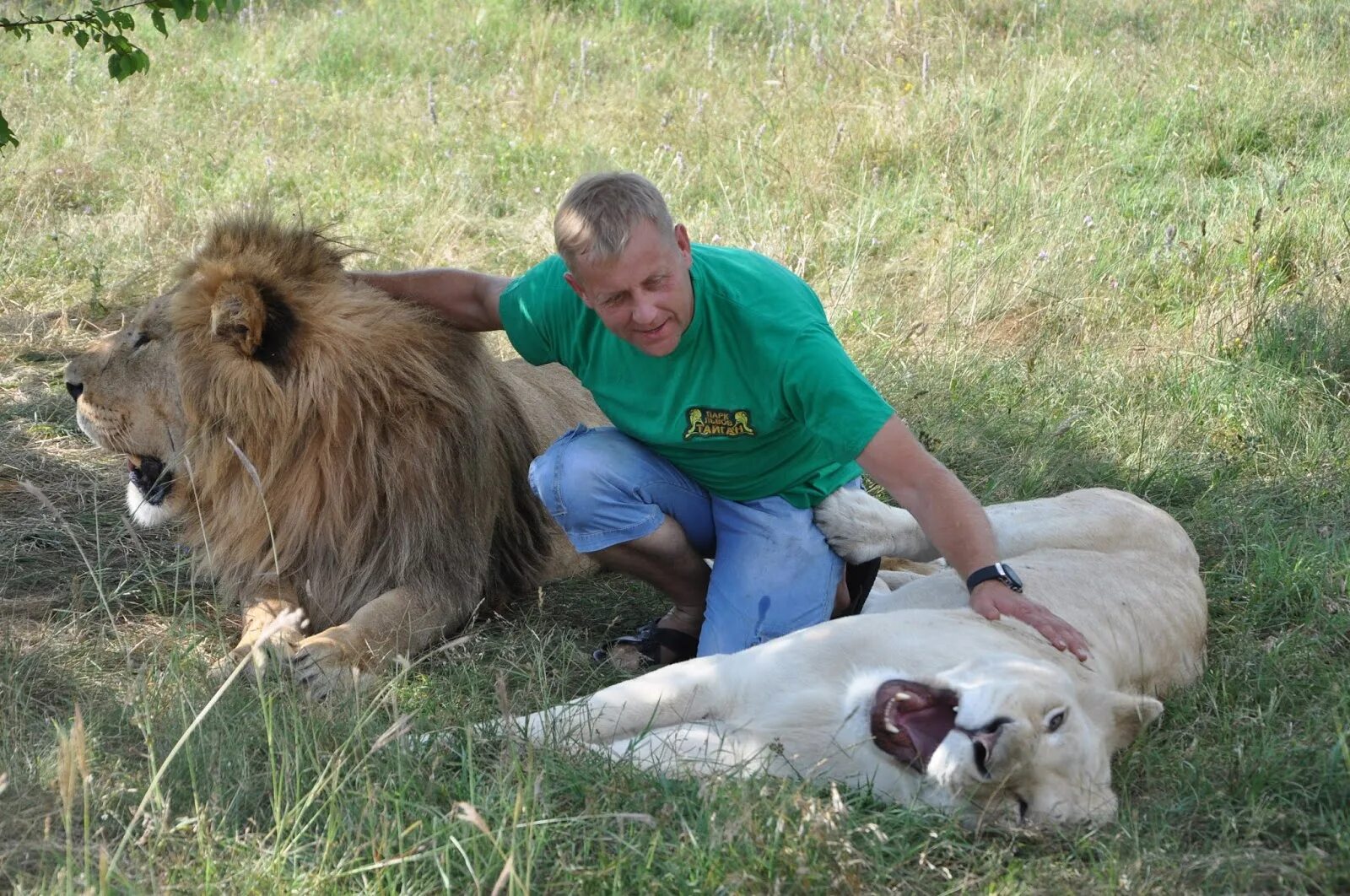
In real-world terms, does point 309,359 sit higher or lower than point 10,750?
higher

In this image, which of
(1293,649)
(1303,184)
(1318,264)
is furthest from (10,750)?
(1303,184)

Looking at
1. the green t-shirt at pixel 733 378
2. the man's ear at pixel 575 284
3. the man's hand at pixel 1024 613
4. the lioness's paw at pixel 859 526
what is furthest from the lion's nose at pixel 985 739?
the man's ear at pixel 575 284

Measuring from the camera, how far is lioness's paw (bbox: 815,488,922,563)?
357 cm

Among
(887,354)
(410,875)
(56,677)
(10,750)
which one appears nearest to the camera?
(410,875)

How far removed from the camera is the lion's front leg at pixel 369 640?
10.6 ft

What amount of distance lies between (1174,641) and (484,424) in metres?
1.80

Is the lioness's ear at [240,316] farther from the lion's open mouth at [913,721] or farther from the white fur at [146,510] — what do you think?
the lion's open mouth at [913,721]

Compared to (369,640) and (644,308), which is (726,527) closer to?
(644,308)

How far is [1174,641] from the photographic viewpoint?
3.29 m

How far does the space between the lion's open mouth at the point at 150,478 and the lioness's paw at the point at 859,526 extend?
169 cm

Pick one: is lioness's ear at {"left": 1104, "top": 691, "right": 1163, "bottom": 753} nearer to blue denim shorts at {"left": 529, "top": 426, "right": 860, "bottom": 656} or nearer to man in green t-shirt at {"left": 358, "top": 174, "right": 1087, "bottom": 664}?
man in green t-shirt at {"left": 358, "top": 174, "right": 1087, "bottom": 664}

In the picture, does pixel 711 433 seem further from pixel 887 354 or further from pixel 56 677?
pixel 887 354

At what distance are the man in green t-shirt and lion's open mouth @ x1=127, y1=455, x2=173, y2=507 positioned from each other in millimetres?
730

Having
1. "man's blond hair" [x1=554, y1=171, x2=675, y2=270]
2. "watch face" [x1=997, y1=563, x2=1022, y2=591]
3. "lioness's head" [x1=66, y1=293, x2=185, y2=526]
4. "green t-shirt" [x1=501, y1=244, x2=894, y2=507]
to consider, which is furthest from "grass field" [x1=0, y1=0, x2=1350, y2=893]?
"man's blond hair" [x1=554, y1=171, x2=675, y2=270]
